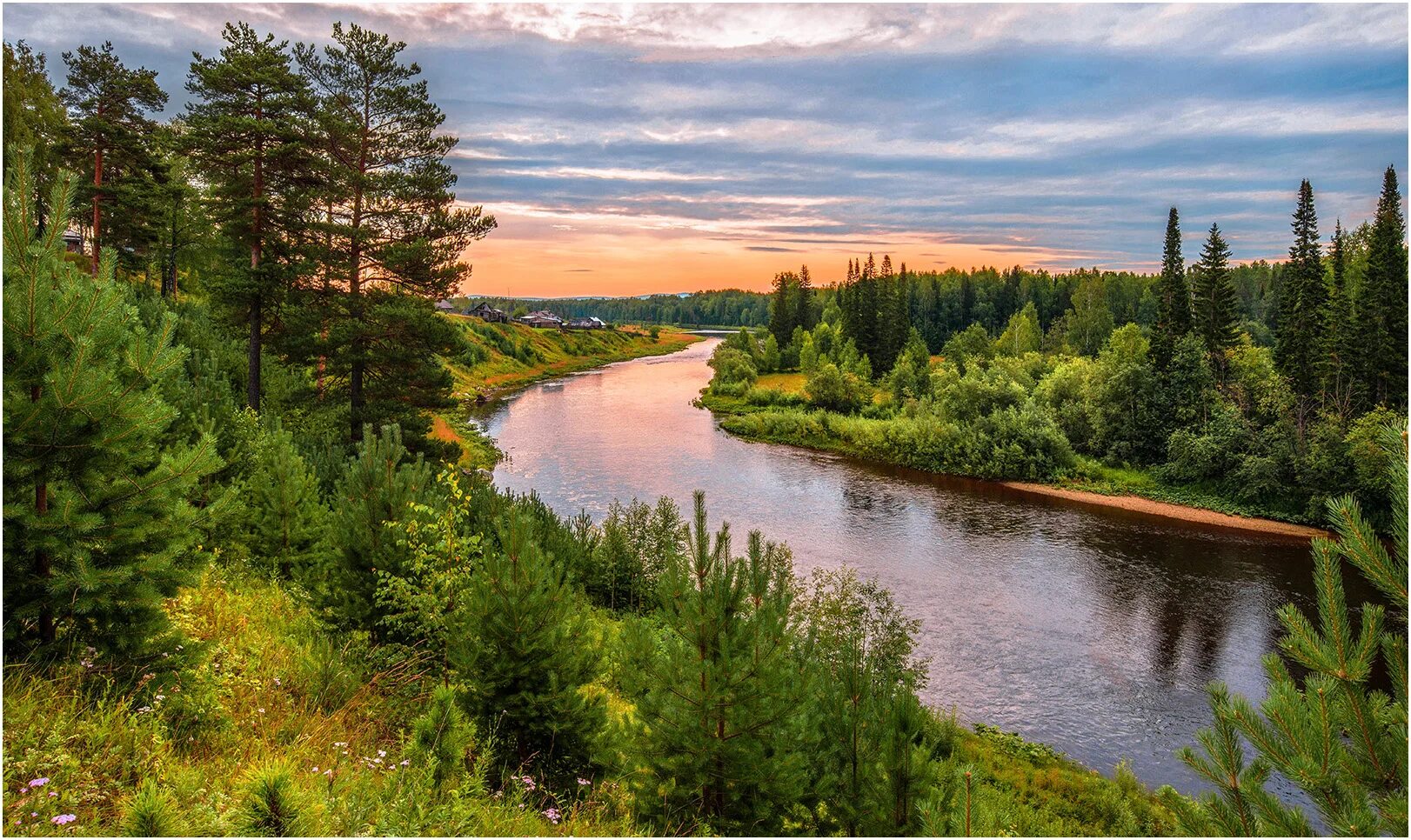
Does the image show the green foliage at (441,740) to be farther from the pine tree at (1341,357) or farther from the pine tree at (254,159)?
the pine tree at (1341,357)

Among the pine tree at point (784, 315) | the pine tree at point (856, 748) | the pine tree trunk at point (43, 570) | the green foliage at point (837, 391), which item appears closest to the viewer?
the pine tree trunk at point (43, 570)

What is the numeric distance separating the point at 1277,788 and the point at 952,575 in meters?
15.0

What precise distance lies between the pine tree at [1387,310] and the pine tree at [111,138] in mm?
63334

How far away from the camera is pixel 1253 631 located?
28.4 m

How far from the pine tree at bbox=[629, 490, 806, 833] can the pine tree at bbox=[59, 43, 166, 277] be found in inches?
1443

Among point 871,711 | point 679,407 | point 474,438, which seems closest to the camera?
point 871,711

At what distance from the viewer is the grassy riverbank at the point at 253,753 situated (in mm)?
5273

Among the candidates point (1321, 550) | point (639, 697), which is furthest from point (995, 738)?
point (1321, 550)

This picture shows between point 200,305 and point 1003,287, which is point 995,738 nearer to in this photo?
point 200,305

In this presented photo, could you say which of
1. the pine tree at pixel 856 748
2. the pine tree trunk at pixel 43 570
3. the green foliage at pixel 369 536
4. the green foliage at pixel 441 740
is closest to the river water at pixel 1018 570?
the pine tree at pixel 856 748

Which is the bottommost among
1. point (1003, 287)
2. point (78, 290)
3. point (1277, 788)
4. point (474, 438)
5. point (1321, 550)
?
point (1277, 788)

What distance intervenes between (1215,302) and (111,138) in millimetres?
65920

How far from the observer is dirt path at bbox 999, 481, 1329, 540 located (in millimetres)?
41094

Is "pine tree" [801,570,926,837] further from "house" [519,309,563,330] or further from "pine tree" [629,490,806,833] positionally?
"house" [519,309,563,330]
